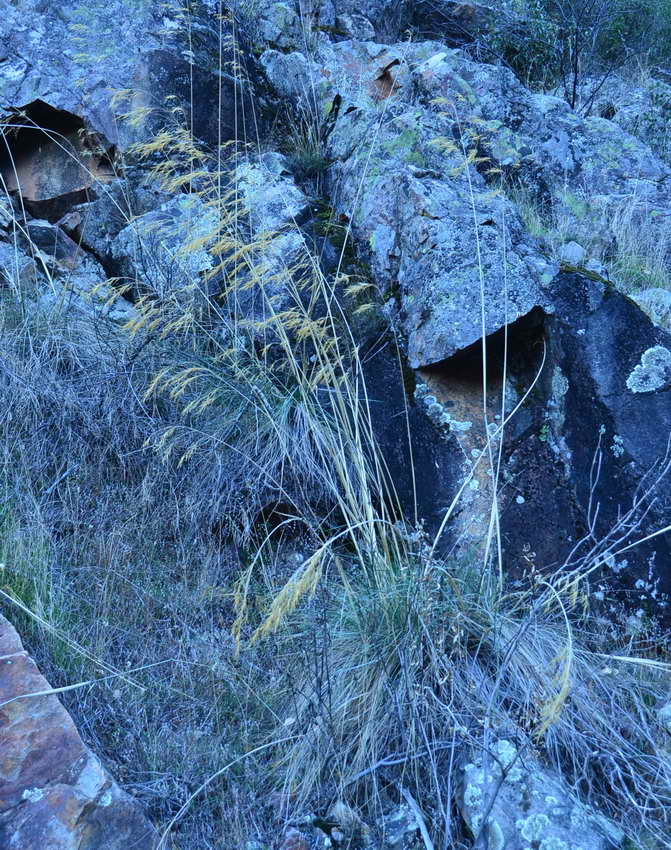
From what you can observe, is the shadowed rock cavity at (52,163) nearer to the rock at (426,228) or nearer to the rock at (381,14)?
the rock at (426,228)

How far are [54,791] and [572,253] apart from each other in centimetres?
349

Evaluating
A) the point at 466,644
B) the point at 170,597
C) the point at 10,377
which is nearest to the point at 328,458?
the point at 170,597

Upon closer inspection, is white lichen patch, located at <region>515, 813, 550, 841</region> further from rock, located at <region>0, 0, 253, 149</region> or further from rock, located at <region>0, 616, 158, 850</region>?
rock, located at <region>0, 0, 253, 149</region>

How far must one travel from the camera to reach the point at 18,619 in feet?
8.84

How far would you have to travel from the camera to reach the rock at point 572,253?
13.5 feet

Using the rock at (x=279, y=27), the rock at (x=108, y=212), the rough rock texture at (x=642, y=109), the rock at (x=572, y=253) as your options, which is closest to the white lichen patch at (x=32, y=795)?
the rock at (x=108, y=212)

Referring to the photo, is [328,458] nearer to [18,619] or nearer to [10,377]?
[18,619]

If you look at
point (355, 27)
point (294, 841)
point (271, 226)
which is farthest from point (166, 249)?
point (355, 27)

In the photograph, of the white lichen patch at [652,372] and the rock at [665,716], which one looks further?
the white lichen patch at [652,372]

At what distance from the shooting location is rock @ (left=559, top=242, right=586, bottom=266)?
13.5ft

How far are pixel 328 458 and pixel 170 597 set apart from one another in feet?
2.87

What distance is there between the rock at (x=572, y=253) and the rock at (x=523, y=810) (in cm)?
274

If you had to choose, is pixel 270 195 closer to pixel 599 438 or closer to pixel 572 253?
pixel 572 253

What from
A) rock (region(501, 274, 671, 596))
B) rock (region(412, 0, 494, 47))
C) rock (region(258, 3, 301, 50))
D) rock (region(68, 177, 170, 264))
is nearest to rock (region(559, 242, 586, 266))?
rock (region(501, 274, 671, 596))
